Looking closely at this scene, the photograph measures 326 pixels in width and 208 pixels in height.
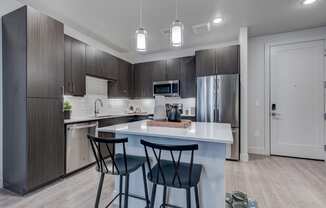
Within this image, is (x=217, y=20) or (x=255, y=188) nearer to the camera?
(x=255, y=188)

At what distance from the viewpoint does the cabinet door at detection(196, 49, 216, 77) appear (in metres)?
3.77

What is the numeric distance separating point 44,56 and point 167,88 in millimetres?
2794

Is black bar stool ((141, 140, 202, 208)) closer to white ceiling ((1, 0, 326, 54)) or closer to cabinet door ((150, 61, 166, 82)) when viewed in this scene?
white ceiling ((1, 0, 326, 54))

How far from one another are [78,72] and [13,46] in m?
1.01

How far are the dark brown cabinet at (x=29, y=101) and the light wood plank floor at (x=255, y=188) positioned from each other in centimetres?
20

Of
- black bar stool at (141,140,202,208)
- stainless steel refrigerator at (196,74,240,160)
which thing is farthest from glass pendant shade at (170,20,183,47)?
stainless steel refrigerator at (196,74,240,160)

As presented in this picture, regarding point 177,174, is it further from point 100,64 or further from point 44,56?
point 100,64

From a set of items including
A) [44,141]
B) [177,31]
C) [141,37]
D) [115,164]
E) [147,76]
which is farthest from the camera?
[147,76]

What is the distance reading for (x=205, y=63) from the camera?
3832 mm

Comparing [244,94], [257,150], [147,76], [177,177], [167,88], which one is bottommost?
[257,150]

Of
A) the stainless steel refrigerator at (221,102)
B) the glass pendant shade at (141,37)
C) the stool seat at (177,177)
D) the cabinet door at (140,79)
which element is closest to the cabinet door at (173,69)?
the cabinet door at (140,79)

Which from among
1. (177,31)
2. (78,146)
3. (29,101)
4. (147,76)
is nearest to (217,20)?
(177,31)

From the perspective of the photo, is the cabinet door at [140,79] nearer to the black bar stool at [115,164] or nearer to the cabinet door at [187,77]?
the cabinet door at [187,77]

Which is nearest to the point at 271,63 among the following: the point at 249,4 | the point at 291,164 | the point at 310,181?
the point at 249,4
